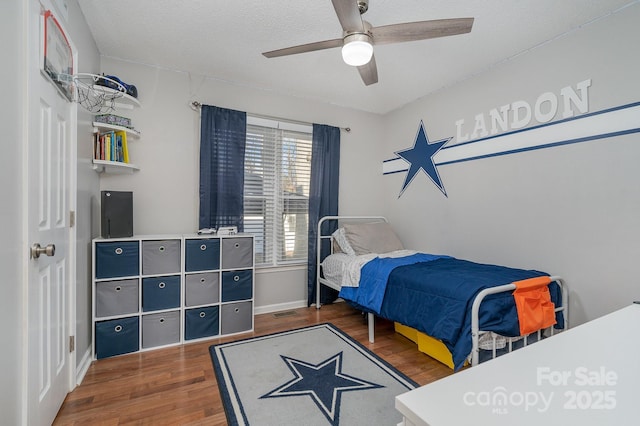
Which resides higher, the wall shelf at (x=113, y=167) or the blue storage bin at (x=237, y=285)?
the wall shelf at (x=113, y=167)

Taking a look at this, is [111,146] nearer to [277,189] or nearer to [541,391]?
[277,189]

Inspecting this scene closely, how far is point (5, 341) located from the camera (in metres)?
1.08

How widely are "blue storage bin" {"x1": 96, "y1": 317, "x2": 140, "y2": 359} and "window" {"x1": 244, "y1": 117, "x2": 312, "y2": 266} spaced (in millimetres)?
1317

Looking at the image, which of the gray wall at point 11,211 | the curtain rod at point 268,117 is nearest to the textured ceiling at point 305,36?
the curtain rod at point 268,117

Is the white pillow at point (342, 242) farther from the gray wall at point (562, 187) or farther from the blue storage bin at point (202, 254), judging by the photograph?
the blue storage bin at point (202, 254)

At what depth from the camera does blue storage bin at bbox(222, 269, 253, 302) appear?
2734 mm

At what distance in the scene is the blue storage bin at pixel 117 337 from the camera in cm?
228

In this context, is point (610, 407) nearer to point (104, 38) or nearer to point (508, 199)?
point (508, 199)

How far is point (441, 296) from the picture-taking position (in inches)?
80.8

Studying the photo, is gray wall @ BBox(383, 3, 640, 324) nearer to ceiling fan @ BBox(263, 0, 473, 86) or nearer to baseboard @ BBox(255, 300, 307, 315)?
ceiling fan @ BBox(263, 0, 473, 86)

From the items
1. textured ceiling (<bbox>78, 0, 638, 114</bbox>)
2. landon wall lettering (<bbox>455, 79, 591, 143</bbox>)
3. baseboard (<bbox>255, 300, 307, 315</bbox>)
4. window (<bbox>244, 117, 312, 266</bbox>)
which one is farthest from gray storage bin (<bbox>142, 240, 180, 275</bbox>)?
landon wall lettering (<bbox>455, 79, 591, 143</bbox>)

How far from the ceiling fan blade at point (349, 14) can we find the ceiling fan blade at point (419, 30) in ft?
0.39

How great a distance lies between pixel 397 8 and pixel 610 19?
1.48 m

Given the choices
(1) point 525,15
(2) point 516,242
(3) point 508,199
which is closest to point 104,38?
(1) point 525,15
